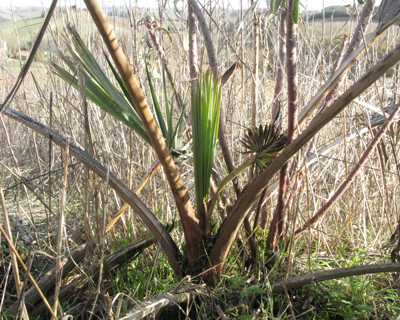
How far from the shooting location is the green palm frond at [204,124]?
0.97 m

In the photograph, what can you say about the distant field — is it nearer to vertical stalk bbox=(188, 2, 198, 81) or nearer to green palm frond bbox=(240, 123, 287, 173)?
vertical stalk bbox=(188, 2, 198, 81)

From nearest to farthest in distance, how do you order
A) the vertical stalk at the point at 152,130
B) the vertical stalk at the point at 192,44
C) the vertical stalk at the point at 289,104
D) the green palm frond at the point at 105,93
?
the vertical stalk at the point at 152,130, the vertical stalk at the point at 289,104, the green palm frond at the point at 105,93, the vertical stalk at the point at 192,44

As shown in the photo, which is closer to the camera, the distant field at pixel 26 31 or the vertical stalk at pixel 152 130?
the vertical stalk at pixel 152 130

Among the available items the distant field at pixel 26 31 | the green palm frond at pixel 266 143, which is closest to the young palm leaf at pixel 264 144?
the green palm frond at pixel 266 143

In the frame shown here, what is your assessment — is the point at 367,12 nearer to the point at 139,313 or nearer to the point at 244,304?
the point at 244,304

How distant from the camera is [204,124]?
100cm

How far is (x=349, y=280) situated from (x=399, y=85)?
0.99 m

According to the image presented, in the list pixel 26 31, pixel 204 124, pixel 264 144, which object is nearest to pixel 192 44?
pixel 204 124

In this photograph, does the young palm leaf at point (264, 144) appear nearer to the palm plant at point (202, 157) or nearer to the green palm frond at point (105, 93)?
the palm plant at point (202, 157)

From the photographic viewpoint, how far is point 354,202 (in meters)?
1.76

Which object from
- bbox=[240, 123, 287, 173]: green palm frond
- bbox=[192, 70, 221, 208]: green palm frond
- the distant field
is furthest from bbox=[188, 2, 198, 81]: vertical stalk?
the distant field

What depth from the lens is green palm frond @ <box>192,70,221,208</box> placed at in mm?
968

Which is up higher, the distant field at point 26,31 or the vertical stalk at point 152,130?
the distant field at point 26,31

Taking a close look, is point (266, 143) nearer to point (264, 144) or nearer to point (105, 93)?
point (264, 144)
